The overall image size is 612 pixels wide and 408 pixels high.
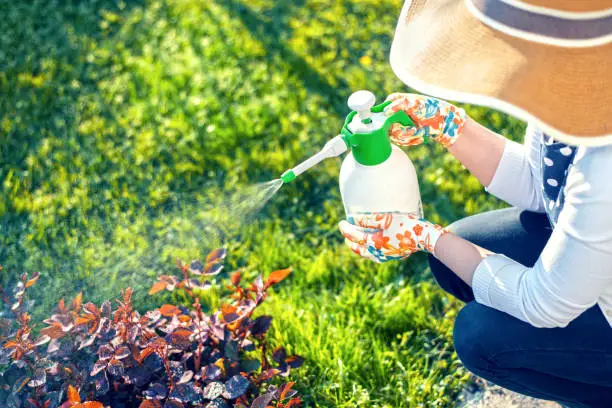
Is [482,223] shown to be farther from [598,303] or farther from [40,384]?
[40,384]

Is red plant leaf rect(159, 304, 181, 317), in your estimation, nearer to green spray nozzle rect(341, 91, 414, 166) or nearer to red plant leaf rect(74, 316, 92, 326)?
red plant leaf rect(74, 316, 92, 326)

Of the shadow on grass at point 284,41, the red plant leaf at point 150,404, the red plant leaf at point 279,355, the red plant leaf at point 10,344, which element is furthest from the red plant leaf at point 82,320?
the shadow on grass at point 284,41

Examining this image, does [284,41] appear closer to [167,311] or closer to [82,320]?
[167,311]

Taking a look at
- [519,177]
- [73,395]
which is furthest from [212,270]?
[519,177]

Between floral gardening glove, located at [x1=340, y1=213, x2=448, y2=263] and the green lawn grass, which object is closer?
floral gardening glove, located at [x1=340, y1=213, x2=448, y2=263]

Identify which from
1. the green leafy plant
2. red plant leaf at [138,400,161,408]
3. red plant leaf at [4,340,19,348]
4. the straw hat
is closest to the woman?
the straw hat

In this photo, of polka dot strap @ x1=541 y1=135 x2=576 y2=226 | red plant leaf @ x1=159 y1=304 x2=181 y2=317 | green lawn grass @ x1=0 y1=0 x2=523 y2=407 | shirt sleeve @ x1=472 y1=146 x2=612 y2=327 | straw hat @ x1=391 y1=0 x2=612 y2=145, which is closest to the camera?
straw hat @ x1=391 y1=0 x2=612 y2=145

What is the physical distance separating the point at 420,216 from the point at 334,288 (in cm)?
73

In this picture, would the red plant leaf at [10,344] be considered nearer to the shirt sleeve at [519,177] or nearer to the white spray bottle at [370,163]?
the white spray bottle at [370,163]

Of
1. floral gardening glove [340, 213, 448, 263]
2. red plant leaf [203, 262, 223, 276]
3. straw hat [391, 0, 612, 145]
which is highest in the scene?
straw hat [391, 0, 612, 145]

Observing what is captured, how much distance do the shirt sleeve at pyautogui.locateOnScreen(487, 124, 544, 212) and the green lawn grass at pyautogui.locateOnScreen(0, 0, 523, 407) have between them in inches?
24.0

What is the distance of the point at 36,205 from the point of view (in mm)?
3574

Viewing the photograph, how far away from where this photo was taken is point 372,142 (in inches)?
85.4

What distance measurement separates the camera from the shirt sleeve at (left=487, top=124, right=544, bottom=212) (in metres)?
2.46
